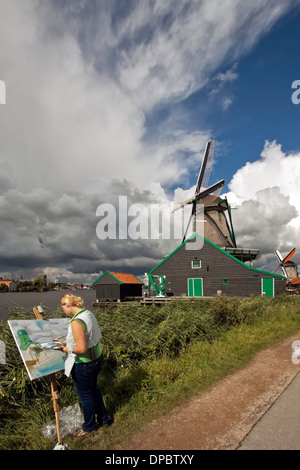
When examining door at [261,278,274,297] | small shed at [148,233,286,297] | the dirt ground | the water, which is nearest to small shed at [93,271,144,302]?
the water

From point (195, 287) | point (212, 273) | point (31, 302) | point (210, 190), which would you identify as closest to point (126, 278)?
point (195, 287)

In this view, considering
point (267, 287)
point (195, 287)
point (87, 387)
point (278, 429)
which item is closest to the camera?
point (278, 429)

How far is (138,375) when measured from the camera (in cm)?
509

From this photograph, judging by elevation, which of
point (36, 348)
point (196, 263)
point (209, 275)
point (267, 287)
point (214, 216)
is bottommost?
point (267, 287)

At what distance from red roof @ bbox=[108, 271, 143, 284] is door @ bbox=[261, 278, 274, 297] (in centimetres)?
1615

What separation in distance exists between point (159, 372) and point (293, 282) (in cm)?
6198

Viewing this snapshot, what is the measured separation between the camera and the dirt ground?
3053 millimetres

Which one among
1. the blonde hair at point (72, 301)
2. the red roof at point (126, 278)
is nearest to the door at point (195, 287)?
the red roof at point (126, 278)

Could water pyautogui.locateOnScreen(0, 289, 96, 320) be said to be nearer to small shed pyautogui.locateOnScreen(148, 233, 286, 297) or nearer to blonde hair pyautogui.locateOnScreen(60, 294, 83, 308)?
blonde hair pyautogui.locateOnScreen(60, 294, 83, 308)

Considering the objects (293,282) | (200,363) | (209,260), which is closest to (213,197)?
(209,260)

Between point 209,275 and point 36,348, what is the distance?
79.2ft

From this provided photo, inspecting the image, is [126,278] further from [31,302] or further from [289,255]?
[289,255]

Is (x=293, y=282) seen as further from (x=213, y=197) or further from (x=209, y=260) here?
(x=209, y=260)
